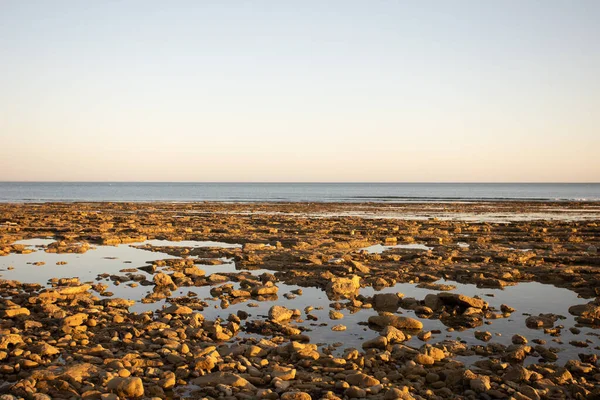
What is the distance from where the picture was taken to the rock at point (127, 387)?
7727 millimetres

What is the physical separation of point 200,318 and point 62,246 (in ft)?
52.4

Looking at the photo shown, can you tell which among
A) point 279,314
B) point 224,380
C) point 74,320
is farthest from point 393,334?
point 74,320

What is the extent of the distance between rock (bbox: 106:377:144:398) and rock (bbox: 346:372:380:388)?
10.9ft

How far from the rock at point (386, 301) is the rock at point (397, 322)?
1801 mm

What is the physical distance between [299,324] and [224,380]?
3.89m

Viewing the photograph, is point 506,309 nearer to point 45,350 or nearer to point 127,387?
point 127,387

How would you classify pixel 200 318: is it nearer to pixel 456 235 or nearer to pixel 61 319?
pixel 61 319

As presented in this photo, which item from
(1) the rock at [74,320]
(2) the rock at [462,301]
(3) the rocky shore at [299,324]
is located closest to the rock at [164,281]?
(3) the rocky shore at [299,324]

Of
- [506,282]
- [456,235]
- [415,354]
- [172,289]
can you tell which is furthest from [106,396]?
[456,235]

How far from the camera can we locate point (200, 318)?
11648mm

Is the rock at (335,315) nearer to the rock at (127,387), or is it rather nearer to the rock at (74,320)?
the rock at (127,387)

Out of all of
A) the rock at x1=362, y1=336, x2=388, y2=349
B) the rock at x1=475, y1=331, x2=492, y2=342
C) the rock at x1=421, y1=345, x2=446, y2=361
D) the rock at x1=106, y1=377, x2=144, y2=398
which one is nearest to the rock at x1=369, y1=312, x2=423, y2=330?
the rock at x1=475, y1=331, x2=492, y2=342

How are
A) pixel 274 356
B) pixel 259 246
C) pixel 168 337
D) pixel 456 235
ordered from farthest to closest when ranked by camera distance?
pixel 456 235, pixel 259 246, pixel 168 337, pixel 274 356

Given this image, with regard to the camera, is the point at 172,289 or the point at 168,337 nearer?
the point at 168,337
